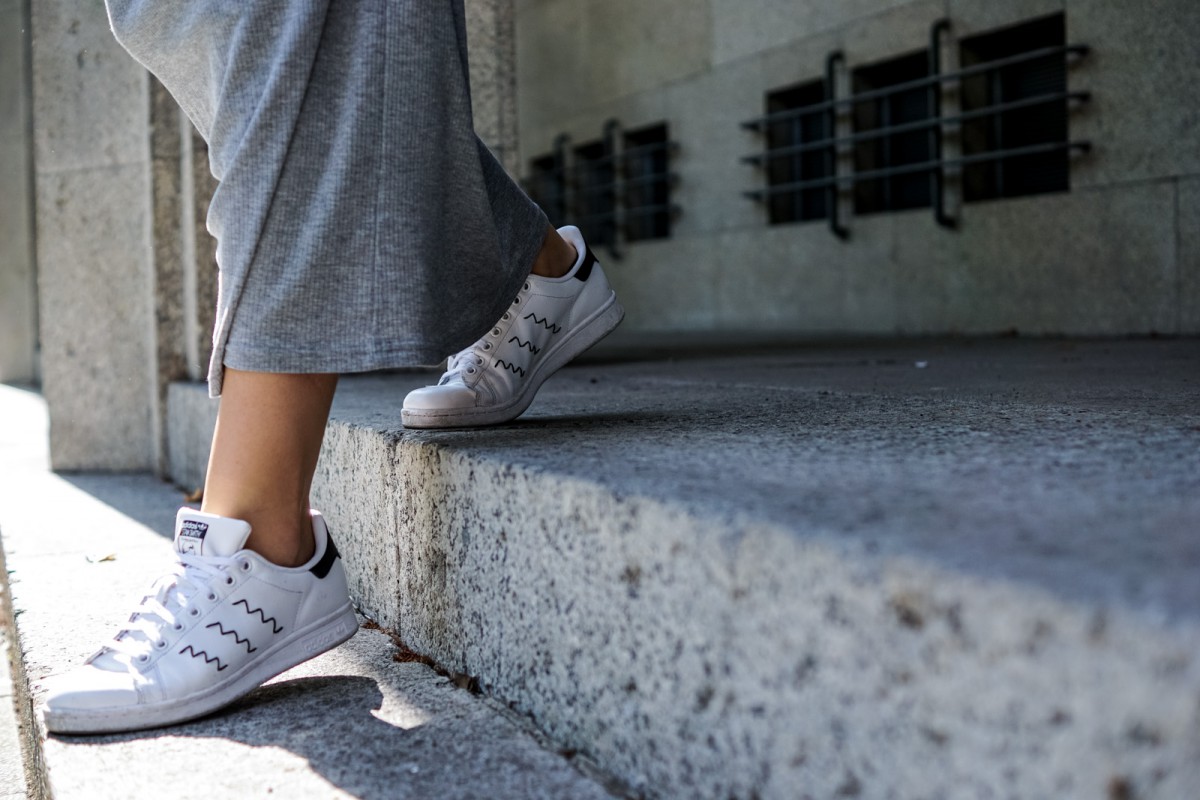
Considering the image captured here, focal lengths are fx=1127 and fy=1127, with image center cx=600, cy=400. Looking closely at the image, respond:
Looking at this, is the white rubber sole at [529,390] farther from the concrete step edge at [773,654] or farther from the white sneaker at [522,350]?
the concrete step edge at [773,654]

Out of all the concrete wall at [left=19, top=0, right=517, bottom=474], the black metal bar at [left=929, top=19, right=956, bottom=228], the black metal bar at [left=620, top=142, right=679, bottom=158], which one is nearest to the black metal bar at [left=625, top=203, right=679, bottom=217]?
the black metal bar at [left=620, top=142, right=679, bottom=158]

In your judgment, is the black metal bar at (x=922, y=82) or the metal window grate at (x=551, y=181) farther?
the metal window grate at (x=551, y=181)

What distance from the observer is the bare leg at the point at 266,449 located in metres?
1.37

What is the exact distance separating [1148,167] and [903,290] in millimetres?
1830

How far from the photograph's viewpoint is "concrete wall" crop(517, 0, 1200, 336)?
19.6ft

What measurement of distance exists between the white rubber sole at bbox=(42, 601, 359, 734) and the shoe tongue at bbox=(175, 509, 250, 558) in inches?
6.0

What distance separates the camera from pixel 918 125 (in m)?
7.16

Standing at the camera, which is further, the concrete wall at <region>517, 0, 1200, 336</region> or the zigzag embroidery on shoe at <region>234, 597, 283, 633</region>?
the concrete wall at <region>517, 0, 1200, 336</region>

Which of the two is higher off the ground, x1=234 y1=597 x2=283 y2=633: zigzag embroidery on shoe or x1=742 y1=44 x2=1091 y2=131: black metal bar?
x1=742 y1=44 x2=1091 y2=131: black metal bar

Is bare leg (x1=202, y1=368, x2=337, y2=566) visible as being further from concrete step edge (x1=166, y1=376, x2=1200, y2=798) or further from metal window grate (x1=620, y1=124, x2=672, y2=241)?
metal window grate (x1=620, y1=124, x2=672, y2=241)

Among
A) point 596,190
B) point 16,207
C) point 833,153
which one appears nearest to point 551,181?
point 596,190

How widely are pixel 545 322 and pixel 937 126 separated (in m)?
5.99

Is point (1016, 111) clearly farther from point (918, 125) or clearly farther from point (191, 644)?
point (191, 644)

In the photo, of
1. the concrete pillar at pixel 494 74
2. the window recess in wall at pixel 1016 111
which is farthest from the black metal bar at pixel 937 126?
the concrete pillar at pixel 494 74
